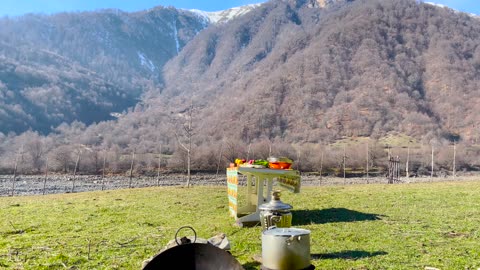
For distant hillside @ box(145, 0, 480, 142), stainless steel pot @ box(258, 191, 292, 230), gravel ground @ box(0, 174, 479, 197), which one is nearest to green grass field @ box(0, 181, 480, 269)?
stainless steel pot @ box(258, 191, 292, 230)

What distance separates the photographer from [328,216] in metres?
9.63

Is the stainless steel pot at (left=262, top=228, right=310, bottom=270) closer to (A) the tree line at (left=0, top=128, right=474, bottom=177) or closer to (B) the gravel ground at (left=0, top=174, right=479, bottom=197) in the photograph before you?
(B) the gravel ground at (left=0, top=174, right=479, bottom=197)

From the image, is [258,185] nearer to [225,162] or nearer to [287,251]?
[287,251]

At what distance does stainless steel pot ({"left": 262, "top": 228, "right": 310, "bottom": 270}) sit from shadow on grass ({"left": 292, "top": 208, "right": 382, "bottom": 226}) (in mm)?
4293

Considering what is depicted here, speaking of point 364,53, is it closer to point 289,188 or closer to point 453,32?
point 453,32

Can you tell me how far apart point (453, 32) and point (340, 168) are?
10302 centimetres

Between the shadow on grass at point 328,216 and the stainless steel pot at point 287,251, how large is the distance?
4.29 metres

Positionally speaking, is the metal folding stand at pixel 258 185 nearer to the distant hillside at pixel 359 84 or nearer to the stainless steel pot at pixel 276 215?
the stainless steel pot at pixel 276 215

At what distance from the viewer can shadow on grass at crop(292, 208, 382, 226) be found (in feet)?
29.6

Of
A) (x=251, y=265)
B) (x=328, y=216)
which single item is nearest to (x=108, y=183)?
(x=328, y=216)

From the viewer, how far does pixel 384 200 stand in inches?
502

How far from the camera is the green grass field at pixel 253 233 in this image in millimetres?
5754

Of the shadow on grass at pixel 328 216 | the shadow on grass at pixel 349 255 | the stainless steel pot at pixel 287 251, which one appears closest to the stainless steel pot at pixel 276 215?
the shadow on grass at pixel 349 255

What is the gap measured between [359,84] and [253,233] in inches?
4304
